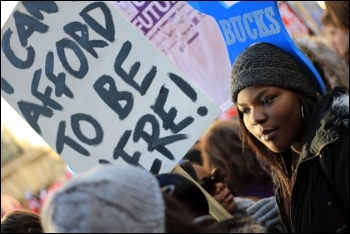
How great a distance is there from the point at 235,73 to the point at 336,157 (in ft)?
2.00

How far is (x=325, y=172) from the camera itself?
2.38 metres

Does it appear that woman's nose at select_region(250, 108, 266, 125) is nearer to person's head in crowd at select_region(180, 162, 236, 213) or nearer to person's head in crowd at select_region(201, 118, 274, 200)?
person's head in crowd at select_region(180, 162, 236, 213)

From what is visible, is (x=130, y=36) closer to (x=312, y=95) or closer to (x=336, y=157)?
(x=312, y=95)

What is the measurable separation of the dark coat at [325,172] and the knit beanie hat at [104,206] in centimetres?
78

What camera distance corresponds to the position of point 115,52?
10.8 ft

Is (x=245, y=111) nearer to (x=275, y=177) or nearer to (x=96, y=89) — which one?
(x=275, y=177)

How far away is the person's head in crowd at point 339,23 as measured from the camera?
4035mm

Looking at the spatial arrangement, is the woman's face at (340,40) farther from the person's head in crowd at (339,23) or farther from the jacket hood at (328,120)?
the jacket hood at (328,120)

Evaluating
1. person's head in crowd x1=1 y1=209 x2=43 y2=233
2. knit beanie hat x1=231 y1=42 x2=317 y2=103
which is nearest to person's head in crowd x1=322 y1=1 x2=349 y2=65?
knit beanie hat x1=231 y1=42 x2=317 y2=103

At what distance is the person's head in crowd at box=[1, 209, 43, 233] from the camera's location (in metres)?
2.42

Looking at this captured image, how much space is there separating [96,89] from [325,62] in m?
1.34

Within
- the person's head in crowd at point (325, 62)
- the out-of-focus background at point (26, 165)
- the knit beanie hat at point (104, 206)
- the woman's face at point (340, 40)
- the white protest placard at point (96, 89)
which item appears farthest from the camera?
the out-of-focus background at point (26, 165)

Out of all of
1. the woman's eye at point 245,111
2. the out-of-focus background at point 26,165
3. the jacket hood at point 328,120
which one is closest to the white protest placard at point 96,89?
the woman's eye at point 245,111

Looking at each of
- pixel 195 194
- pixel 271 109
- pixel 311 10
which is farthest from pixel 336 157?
pixel 311 10
